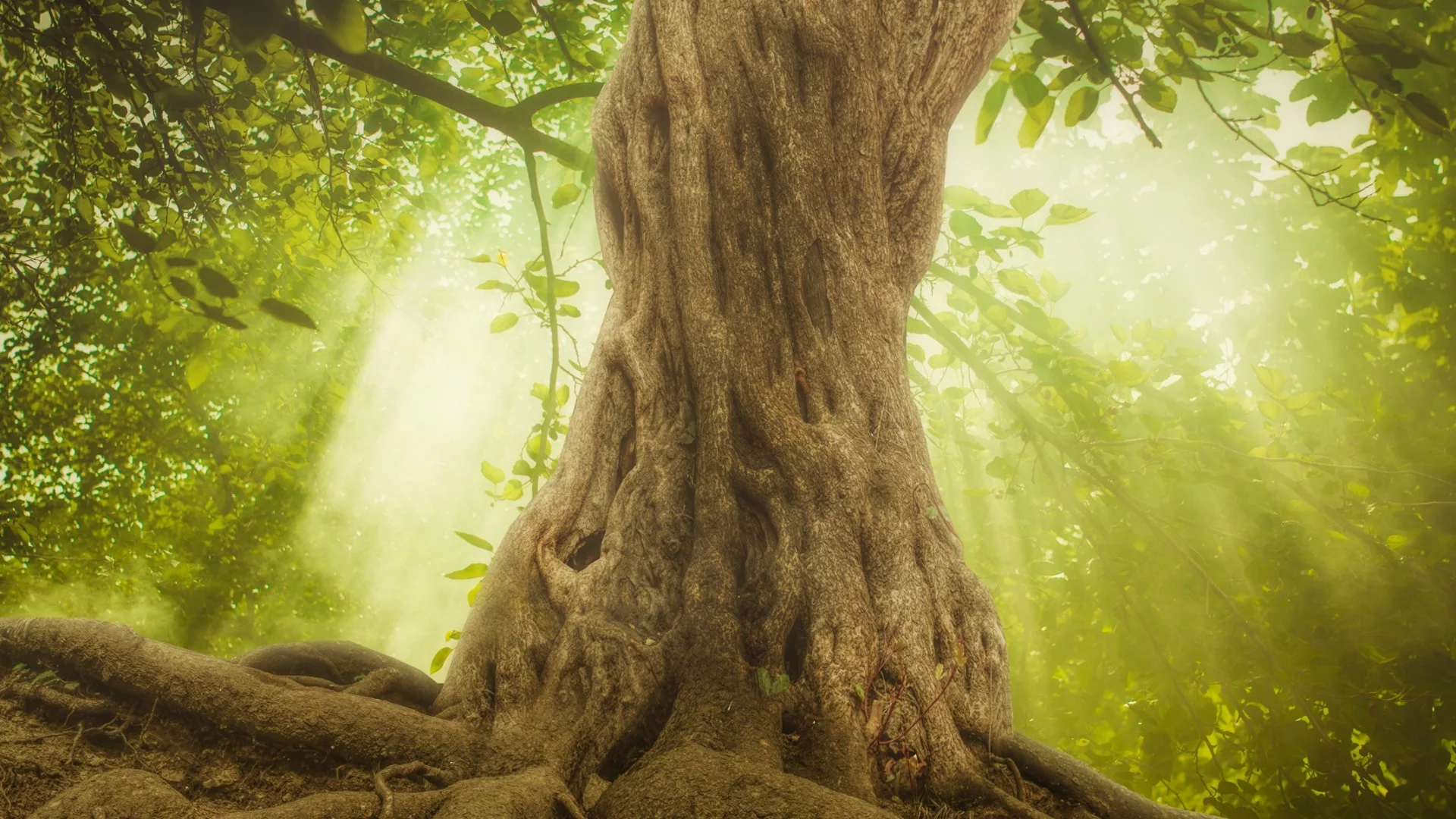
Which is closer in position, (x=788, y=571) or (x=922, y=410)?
(x=788, y=571)

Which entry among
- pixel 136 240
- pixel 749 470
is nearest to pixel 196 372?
pixel 136 240

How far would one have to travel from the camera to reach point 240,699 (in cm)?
181

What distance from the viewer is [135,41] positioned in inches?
116

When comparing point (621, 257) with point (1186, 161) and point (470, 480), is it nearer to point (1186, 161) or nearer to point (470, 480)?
point (1186, 161)

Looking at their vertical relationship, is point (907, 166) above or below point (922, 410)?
below

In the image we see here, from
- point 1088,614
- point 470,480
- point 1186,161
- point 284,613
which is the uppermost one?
point 1186,161

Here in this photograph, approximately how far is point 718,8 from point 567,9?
304 cm

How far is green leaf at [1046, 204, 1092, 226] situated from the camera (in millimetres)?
3510

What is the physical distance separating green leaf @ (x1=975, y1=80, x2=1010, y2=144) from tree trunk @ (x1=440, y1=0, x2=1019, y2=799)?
5.8 inches

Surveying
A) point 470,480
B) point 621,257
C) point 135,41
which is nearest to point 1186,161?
point 621,257

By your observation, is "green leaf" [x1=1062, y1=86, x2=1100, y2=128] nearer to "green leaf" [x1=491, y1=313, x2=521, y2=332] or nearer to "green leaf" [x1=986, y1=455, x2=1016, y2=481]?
"green leaf" [x1=986, y1=455, x2=1016, y2=481]

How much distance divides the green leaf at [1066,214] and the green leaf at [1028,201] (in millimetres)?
69

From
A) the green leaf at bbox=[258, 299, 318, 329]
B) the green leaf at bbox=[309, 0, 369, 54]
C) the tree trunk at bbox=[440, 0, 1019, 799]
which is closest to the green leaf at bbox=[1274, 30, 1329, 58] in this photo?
the tree trunk at bbox=[440, 0, 1019, 799]

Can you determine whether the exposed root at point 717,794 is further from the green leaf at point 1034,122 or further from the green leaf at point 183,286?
the green leaf at point 1034,122
